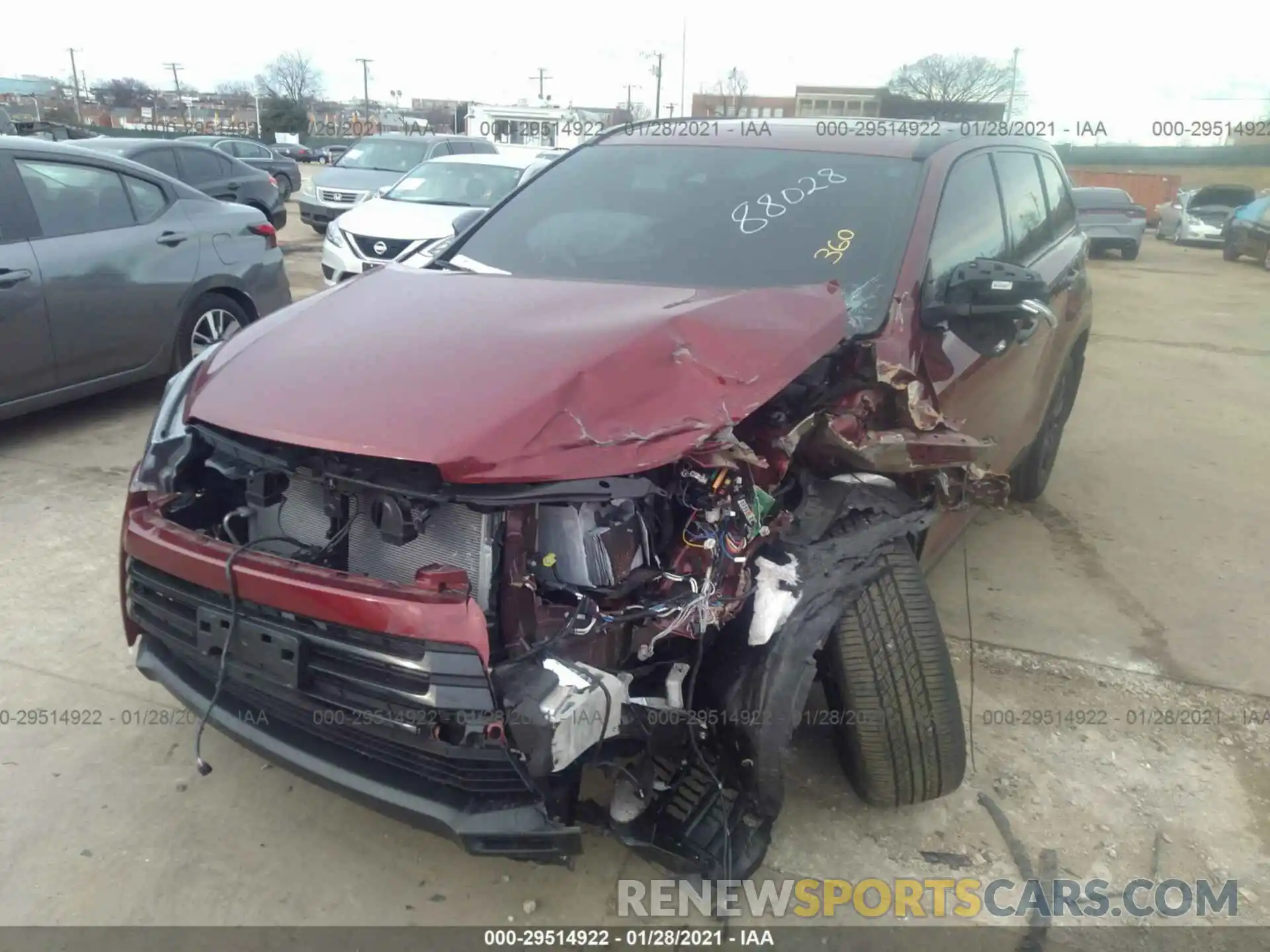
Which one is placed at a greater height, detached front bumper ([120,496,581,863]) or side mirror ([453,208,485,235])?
side mirror ([453,208,485,235])

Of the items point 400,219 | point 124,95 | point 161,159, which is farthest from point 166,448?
point 124,95

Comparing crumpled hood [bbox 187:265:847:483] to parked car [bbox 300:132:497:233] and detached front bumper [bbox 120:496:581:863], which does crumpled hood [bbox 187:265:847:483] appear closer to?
detached front bumper [bbox 120:496:581:863]

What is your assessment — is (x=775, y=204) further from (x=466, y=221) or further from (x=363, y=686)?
(x=363, y=686)

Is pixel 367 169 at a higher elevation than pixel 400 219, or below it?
higher

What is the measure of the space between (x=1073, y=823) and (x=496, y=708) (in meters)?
1.76

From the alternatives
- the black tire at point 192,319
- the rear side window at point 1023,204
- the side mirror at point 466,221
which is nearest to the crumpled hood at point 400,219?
the black tire at point 192,319

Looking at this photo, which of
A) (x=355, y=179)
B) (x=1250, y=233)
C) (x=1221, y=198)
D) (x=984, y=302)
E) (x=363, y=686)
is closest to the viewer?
(x=363, y=686)

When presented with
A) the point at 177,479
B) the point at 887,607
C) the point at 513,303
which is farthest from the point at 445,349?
the point at 887,607

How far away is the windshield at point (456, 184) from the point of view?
9.91 metres

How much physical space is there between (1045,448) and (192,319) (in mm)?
4720

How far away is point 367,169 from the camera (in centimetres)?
1407

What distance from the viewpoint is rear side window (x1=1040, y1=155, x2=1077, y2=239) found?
4.48 metres

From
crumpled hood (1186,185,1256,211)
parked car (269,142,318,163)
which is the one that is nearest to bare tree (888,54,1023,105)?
crumpled hood (1186,185,1256,211)

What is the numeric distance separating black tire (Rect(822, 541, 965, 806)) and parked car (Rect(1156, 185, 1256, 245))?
22.0 meters
